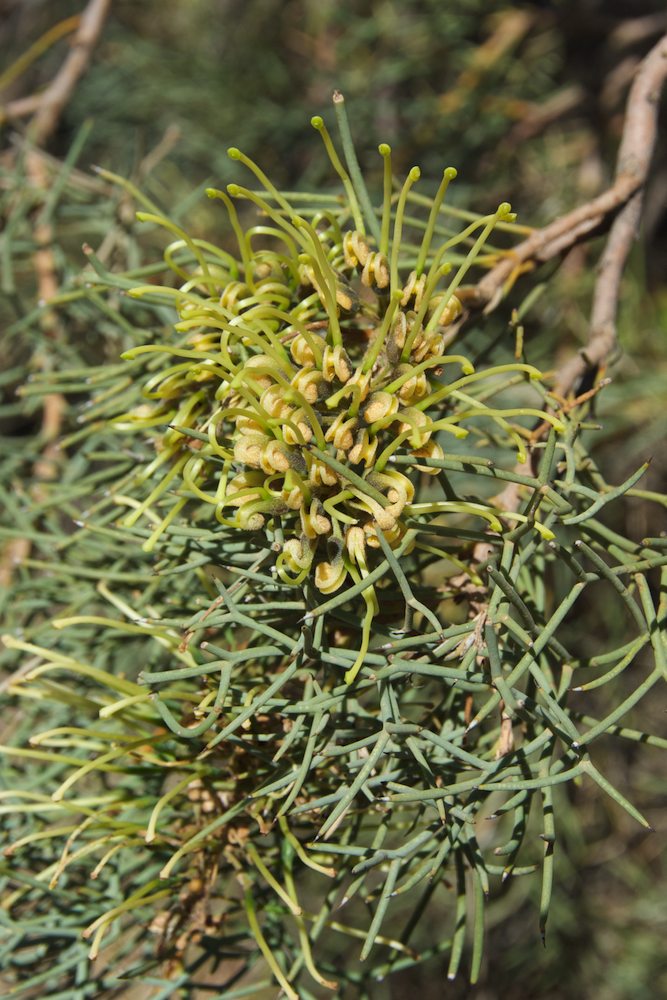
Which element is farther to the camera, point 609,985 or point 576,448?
point 609,985

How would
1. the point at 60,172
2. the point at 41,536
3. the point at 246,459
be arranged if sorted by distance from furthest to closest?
the point at 60,172 < the point at 41,536 < the point at 246,459

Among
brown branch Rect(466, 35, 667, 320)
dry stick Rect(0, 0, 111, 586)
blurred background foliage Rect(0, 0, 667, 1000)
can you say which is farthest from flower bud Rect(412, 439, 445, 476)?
blurred background foliage Rect(0, 0, 667, 1000)

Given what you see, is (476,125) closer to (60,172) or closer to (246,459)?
(60,172)

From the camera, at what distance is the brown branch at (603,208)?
0.46 meters

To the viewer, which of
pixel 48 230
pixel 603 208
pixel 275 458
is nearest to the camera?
pixel 275 458

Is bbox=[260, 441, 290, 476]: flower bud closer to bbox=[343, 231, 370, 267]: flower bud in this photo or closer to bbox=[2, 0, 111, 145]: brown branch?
bbox=[343, 231, 370, 267]: flower bud

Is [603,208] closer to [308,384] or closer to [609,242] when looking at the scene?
[609,242]

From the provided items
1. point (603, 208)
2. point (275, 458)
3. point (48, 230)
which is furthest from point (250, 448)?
point (48, 230)

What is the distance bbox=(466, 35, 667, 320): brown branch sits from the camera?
0.46 meters

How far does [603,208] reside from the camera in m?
0.48

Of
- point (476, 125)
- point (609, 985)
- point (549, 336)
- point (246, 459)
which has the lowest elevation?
point (609, 985)

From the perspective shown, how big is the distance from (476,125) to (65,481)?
2.02 feet

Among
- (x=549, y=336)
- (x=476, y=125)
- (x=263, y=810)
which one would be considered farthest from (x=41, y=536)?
(x=476, y=125)

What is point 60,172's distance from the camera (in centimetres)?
63
